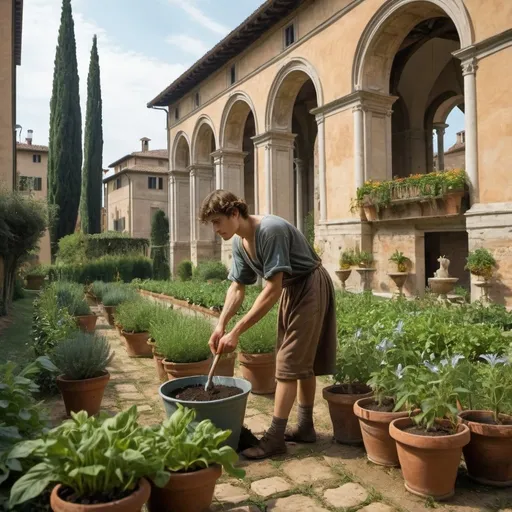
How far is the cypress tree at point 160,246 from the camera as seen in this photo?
81.3 ft

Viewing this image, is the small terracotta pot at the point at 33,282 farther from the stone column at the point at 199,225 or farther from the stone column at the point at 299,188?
the stone column at the point at 299,188

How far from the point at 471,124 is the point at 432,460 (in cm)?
943

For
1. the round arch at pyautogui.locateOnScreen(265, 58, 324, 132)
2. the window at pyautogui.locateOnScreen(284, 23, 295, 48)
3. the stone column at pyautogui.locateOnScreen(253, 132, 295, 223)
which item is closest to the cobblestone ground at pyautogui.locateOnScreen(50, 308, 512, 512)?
the stone column at pyautogui.locateOnScreen(253, 132, 295, 223)

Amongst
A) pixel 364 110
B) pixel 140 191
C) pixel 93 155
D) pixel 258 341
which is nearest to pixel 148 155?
pixel 140 191

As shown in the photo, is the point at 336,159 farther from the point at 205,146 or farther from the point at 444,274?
the point at 205,146

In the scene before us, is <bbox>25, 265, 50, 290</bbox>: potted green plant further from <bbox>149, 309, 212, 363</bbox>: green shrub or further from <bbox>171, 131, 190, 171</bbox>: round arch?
<bbox>149, 309, 212, 363</bbox>: green shrub

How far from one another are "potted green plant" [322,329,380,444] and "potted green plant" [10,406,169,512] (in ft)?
5.61

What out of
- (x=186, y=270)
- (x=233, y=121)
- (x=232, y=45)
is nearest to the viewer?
(x=232, y=45)

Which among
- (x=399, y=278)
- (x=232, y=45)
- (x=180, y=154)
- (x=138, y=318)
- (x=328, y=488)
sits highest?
(x=232, y=45)

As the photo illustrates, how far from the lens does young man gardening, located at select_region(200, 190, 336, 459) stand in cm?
310

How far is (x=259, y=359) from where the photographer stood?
186 inches

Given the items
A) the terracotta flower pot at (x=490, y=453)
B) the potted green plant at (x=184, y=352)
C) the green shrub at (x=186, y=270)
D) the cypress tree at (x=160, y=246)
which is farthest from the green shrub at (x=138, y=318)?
the cypress tree at (x=160, y=246)

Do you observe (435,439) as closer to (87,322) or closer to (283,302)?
(283,302)

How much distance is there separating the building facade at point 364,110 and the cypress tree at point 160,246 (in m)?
2.35
